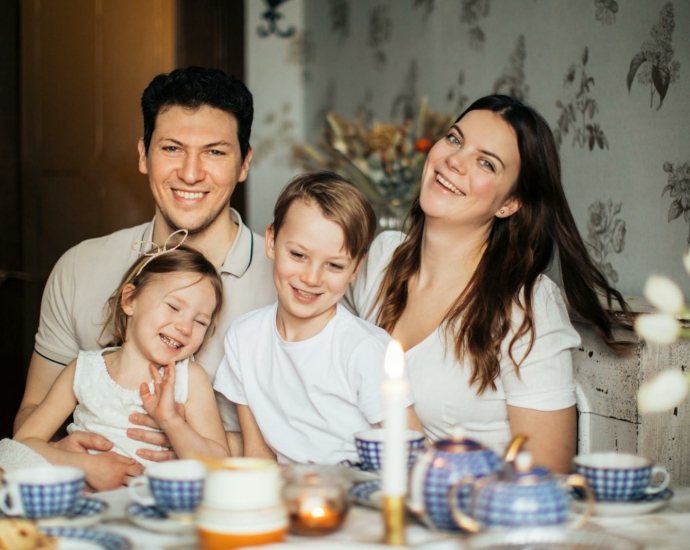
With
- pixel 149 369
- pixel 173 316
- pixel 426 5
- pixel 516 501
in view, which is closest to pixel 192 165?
pixel 173 316

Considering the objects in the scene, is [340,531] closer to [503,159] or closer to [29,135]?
[503,159]

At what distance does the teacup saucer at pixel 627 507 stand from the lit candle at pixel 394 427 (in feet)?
1.19

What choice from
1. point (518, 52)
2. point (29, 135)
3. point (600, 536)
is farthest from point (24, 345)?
point (600, 536)

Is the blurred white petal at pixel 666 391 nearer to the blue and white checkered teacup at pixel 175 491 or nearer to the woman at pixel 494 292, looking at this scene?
the blue and white checkered teacup at pixel 175 491

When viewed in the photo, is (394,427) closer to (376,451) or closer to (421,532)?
(421,532)

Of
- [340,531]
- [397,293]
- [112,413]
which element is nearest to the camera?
[340,531]

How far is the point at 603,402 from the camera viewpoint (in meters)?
1.95

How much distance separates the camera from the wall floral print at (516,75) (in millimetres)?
2611

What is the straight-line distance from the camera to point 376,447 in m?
1.25

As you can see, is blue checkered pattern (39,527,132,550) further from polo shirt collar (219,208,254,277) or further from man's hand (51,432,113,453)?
polo shirt collar (219,208,254,277)

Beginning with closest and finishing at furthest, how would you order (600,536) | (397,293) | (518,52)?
(600,536), (397,293), (518,52)

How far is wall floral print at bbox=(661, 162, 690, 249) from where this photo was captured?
197 cm

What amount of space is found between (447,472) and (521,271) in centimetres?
105

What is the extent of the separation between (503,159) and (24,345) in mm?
2345
